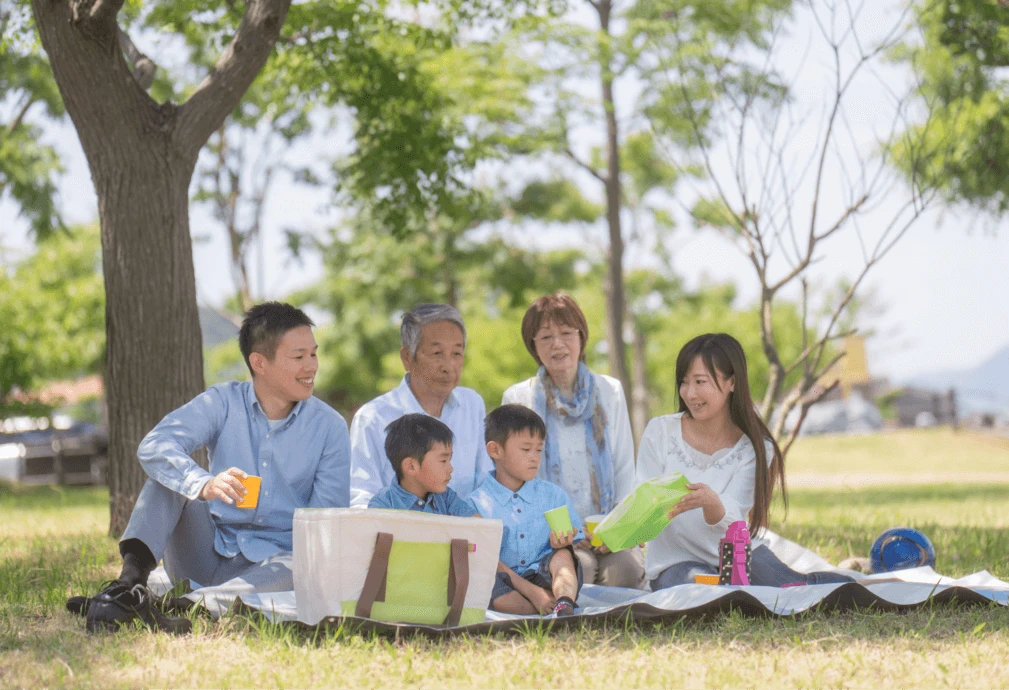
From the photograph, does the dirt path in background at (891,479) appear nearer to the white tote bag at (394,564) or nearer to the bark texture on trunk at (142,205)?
the bark texture on trunk at (142,205)

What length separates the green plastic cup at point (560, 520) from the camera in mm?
4152

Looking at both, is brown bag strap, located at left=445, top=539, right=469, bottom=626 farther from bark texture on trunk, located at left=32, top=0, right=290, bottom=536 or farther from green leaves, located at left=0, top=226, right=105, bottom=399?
green leaves, located at left=0, top=226, right=105, bottom=399

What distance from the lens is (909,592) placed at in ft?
13.5

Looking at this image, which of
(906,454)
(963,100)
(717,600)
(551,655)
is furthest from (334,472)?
(906,454)

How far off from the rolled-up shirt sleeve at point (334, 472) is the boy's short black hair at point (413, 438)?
1.35ft

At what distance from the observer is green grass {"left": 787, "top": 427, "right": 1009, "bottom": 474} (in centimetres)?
2166

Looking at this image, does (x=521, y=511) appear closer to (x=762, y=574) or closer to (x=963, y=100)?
(x=762, y=574)

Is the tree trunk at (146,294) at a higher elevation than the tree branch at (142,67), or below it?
below

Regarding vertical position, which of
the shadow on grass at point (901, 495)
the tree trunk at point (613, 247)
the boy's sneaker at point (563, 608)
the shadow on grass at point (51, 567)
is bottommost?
the shadow on grass at point (901, 495)

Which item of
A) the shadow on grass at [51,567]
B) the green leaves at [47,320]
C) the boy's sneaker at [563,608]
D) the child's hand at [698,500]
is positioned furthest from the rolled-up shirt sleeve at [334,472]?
the green leaves at [47,320]

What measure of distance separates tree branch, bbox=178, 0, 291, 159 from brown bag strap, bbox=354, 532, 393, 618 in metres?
4.07

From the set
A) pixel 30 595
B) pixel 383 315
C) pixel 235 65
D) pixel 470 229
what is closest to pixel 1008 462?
pixel 470 229

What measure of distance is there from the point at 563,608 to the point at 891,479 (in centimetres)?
1591

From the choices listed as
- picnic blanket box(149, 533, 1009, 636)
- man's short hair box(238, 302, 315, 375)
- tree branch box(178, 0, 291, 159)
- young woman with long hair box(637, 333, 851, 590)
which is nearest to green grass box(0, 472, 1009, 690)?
picnic blanket box(149, 533, 1009, 636)
